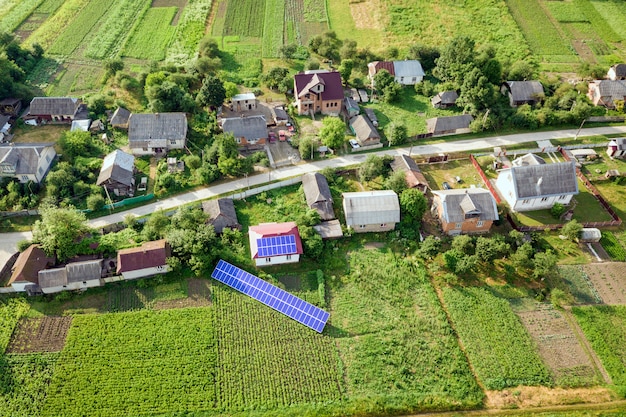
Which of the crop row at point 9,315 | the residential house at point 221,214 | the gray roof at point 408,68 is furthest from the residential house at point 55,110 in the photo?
the gray roof at point 408,68

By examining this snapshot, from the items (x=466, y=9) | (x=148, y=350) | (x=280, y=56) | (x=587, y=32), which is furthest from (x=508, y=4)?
(x=148, y=350)

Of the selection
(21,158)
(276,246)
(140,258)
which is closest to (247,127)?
(276,246)

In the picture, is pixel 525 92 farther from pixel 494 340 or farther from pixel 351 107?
pixel 494 340

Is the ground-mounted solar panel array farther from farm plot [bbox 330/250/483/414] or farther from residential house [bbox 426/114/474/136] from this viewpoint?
residential house [bbox 426/114/474/136]

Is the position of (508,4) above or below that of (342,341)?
above

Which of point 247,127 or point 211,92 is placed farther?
point 211,92

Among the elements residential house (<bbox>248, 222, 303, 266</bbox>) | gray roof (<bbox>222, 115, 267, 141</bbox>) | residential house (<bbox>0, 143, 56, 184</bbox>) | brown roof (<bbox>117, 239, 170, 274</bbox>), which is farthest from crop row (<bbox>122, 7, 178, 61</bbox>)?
residential house (<bbox>248, 222, 303, 266</bbox>)

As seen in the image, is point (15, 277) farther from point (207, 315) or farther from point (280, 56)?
point (280, 56)
